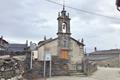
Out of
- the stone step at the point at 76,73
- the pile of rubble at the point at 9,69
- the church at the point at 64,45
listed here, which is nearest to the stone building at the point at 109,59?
the church at the point at 64,45

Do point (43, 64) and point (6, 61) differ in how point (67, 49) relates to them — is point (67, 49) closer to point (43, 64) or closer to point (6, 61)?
point (43, 64)

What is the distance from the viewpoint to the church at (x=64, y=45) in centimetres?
5575

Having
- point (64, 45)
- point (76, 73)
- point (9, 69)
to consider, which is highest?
point (64, 45)

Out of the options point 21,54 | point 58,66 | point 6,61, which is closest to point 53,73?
point 58,66

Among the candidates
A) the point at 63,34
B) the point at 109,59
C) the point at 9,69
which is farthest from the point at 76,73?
the point at 109,59

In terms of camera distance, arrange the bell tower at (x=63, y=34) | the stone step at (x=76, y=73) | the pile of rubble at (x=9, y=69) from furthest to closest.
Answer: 1. the bell tower at (x=63, y=34)
2. the stone step at (x=76, y=73)
3. the pile of rubble at (x=9, y=69)

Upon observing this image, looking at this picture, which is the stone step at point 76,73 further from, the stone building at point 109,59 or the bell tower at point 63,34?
the stone building at point 109,59

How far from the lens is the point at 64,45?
190 feet

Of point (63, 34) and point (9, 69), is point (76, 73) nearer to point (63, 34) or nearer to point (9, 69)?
point (9, 69)

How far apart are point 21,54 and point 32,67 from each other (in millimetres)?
5919

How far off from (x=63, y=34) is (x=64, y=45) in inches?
94.4

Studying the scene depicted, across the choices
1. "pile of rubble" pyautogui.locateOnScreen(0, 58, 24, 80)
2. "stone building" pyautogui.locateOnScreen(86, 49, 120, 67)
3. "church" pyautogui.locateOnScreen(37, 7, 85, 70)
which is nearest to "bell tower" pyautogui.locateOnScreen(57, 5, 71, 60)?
"church" pyautogui.locateOnScreen(37, 7, 85, 70)

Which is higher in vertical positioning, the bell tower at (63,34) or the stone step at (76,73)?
the bell tower at (63,34)

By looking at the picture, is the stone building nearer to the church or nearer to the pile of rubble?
the church
